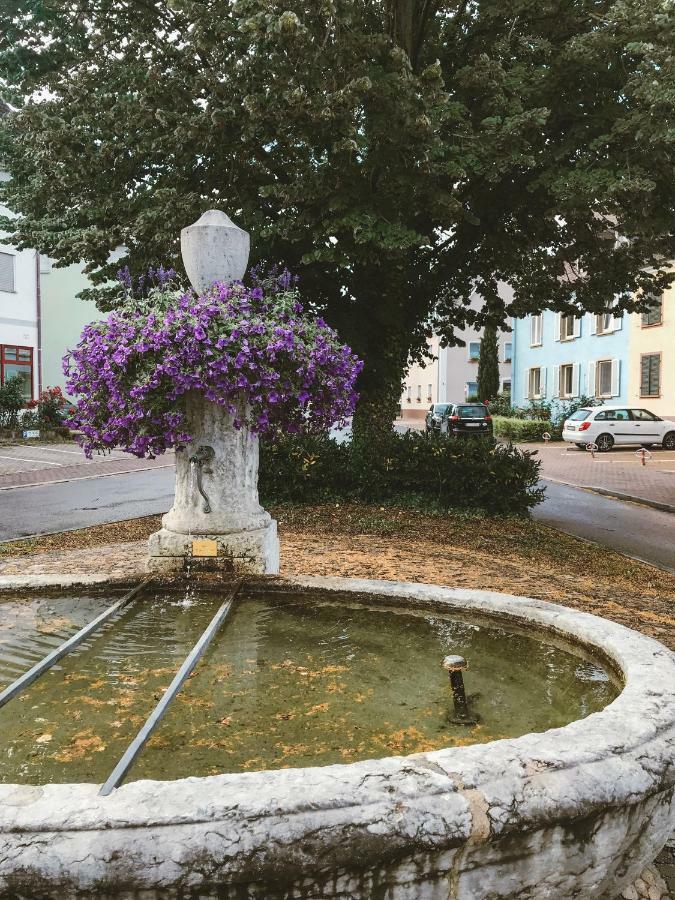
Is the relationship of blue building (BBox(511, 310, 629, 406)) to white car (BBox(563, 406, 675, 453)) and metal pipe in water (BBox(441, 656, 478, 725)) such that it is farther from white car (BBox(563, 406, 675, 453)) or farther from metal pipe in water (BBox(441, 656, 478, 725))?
metal pipe in water (BBox(441, 656, 478, 725))

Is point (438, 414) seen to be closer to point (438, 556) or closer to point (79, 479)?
point (79, 479)

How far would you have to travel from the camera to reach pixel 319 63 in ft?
26.4

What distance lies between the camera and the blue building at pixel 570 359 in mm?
31703

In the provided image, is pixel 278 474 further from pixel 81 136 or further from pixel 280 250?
pixel 81 136

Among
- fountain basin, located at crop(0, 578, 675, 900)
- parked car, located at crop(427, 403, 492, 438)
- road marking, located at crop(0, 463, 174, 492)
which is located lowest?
road marking, located at crop(0, 463, 174, 492)

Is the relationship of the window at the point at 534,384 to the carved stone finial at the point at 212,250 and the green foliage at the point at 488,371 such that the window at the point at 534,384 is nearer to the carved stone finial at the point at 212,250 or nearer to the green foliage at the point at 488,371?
the green foliage at the point at 488,371

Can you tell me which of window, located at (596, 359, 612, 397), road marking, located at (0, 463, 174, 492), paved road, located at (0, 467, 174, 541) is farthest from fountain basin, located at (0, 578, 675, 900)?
window, located at (596, 359, 612, 397)

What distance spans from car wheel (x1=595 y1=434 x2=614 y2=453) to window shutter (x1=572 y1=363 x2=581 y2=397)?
803 centimetres

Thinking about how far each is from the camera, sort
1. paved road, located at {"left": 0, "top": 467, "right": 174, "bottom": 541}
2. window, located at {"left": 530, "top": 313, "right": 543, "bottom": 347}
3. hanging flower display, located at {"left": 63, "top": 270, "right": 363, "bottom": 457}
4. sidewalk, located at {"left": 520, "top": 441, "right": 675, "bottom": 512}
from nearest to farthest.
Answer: hanging flower display, located at {"left": 63, "top": 270, "right": 363, "bottom": 457}, paved road, located at {"left": 0, "top": 467, "right": 174, "bottom": 541}, sidewalk, located at {"left": 520, "top": 441, "right": 675, "bottom": 512}, window, located at {"left": 530, "top": 313, "right": 543, "bottom": 347}

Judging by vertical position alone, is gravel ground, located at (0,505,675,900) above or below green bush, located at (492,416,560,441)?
below

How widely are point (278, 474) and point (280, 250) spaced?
3.33 m

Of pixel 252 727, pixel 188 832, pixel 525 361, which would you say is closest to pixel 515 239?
pixel 252 727

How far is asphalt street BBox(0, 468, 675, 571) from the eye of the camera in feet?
32.4

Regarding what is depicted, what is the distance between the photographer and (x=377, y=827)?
156 cm
